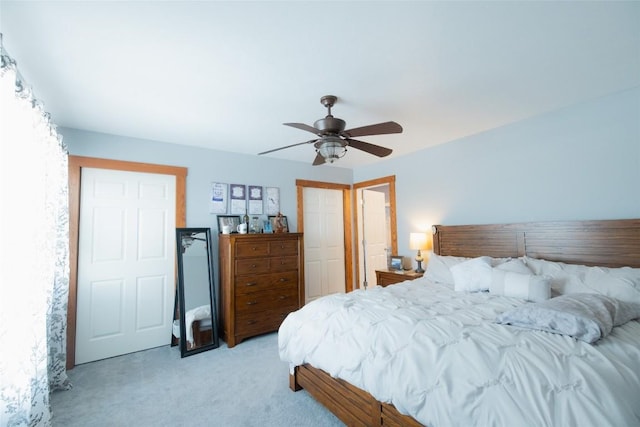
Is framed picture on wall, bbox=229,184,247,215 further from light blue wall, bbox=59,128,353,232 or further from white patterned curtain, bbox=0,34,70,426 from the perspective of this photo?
white patterned curtain, bbox=0,34,70,426

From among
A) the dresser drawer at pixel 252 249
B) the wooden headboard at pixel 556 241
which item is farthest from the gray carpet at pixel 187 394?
the wooden headboard at pixel 556 241

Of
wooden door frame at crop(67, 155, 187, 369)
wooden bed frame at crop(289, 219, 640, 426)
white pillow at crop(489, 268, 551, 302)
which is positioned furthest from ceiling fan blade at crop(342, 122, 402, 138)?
wooden door frame at crop(67, 155, 187, 369)

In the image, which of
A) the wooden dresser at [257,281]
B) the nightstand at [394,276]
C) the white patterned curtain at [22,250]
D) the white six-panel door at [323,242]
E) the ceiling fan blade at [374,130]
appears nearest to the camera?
the white patterned curtain at [22,250]

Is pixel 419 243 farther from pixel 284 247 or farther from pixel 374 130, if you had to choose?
pixel 374 130

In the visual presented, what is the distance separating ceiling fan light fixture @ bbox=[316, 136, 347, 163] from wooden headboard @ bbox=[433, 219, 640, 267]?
2044mm

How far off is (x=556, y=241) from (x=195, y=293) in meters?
3.86

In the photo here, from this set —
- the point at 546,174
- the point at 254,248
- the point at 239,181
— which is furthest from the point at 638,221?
the point at 239,181

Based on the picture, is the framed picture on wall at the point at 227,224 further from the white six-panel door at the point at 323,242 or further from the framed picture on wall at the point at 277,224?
the white six-panel door at the point at 323,242

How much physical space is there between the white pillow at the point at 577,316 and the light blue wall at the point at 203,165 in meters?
3.17

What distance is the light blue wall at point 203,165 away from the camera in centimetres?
303

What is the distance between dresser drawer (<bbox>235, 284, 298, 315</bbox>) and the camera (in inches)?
131

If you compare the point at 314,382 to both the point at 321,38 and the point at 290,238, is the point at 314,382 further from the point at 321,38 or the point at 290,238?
the point at 321,38

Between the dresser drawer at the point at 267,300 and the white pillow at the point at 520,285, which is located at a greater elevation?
the white pillow at the point at 520,285

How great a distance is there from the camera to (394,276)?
3.72m
